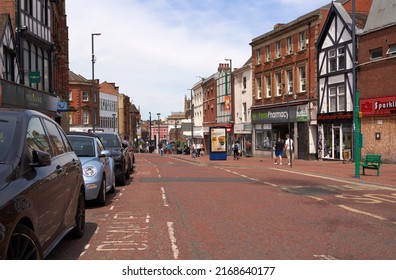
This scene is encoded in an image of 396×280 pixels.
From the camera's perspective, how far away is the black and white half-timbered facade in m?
29.6

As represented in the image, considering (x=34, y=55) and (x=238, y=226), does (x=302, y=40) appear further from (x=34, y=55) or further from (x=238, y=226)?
(x=238, y=226)

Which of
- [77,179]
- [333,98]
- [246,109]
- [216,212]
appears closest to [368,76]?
[333,98]

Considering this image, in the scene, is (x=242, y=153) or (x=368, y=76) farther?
(x=242, y=153)

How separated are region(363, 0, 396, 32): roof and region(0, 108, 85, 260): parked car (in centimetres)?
2483

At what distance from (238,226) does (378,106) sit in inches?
859

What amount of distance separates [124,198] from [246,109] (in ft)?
116

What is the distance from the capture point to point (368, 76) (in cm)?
2759

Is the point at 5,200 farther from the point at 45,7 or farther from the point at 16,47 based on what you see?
the point at 45,7

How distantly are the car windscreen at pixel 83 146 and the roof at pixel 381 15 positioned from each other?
2130 centimetres

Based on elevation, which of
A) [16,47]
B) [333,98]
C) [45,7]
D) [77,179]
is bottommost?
[77,179]

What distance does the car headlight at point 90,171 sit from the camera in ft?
31.0

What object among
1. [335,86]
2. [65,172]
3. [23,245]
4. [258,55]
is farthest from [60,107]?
[23,245]

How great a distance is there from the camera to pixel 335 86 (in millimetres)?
31000

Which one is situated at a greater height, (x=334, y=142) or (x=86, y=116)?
(x=86, y=116)
